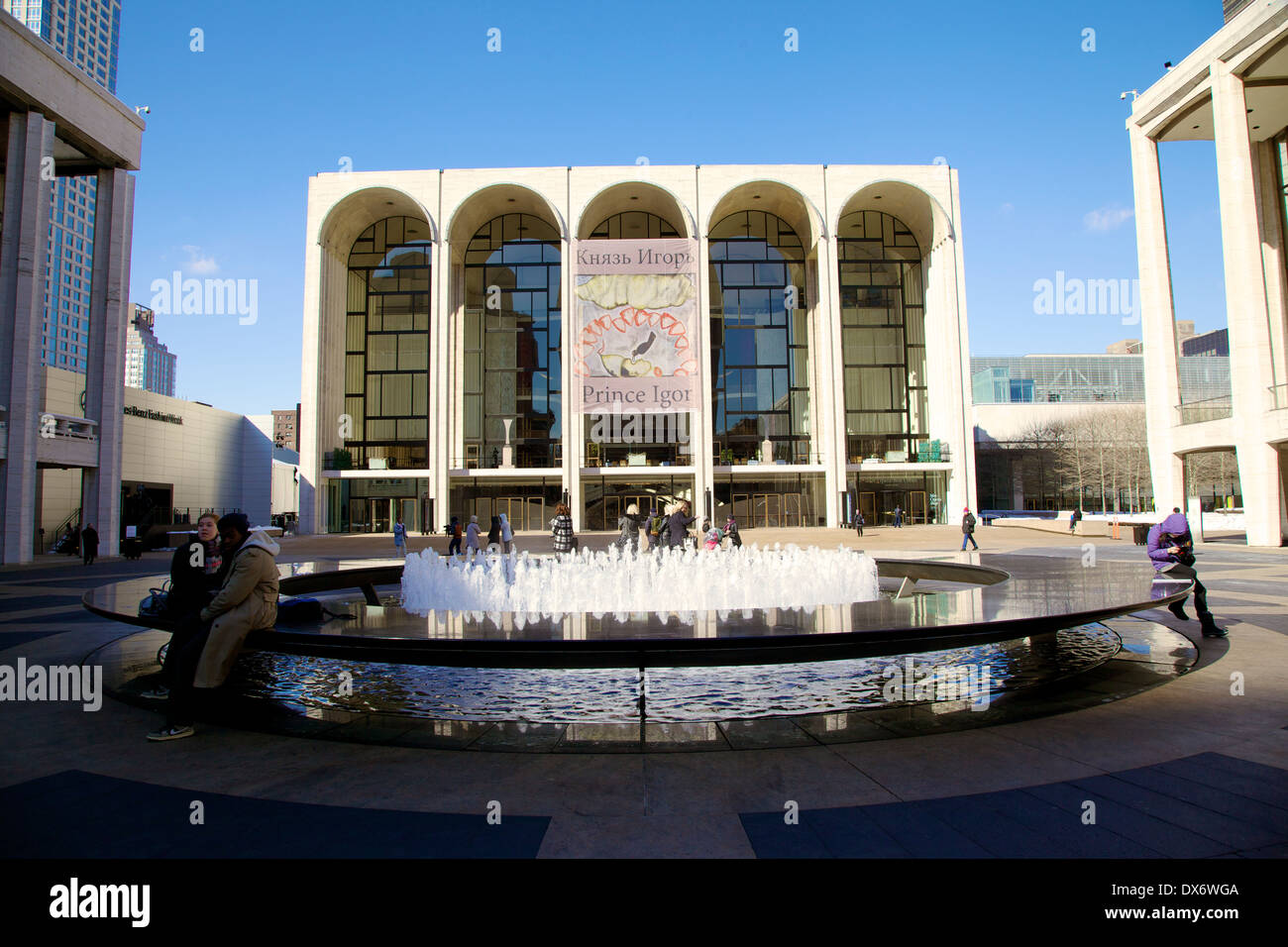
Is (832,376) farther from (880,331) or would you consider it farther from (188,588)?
(188,588)

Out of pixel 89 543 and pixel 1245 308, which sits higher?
pixel 1245 308

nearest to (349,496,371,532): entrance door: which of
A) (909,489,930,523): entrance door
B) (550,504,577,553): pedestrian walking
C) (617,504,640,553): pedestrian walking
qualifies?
(617,504,640,553): pedestrian walking

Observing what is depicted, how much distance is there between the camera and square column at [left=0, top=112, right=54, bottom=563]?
25.4m

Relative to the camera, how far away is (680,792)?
368 cm

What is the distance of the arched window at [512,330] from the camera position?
45.5 m

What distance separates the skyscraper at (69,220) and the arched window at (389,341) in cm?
8851

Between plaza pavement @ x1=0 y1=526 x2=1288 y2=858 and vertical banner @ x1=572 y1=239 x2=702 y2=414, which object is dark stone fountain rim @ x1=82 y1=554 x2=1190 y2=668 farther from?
vertical banner @ x1=572 y1=239 x2=702 y2=414

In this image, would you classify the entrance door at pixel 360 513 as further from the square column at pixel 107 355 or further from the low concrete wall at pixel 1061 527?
the low concrete wall at pixel 1061 527

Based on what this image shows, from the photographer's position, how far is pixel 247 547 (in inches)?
194

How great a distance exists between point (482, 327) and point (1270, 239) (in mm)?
42030

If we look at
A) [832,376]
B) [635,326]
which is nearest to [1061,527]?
[832,376]

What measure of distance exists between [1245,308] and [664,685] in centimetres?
3180
